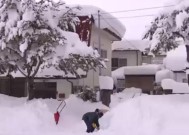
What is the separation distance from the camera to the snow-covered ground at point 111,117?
11609mm

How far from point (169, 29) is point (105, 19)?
10.3m

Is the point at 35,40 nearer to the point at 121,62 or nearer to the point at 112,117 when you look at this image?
the point at 112,117

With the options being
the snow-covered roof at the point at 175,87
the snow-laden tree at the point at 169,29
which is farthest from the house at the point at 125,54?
the snow-laden tree at the point at 169,29

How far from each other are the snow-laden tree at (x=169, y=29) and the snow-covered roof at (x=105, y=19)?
685 centimetres

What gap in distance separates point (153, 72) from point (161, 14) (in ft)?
68.6

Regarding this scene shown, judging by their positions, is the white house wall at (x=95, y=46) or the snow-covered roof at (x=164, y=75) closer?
the white house wall at (x=95, y=46)

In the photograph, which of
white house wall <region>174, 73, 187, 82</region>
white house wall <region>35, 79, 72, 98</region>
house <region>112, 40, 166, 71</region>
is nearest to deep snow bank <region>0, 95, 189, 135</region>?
white house wall <region>35, 79, 72, 98</region>

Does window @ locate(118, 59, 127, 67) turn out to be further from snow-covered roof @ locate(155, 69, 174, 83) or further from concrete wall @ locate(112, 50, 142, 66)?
snow-covered roof @ locate(155, 69, 174, 83)

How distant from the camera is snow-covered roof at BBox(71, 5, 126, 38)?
70.2 ft

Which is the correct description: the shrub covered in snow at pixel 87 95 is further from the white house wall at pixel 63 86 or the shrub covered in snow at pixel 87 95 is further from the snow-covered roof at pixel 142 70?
the snow-covered roof at pixel 142 70

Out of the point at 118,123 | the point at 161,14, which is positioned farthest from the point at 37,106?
the point at 161,14

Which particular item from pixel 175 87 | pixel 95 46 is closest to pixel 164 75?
pixel 175 87

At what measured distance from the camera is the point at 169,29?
43.0 feet

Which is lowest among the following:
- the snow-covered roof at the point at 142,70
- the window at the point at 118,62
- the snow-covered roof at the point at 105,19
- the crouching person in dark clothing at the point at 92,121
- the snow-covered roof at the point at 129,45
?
the crouching person in dark clothing at the point at 92,121
